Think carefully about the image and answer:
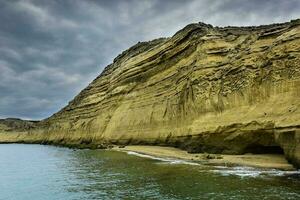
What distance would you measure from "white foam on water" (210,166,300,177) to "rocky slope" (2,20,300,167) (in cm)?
119

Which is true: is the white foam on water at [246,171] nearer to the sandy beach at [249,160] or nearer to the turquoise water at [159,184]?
the turquoise water at [159,184]

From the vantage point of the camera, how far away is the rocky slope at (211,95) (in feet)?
93.0

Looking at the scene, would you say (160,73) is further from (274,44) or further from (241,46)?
(274,44)

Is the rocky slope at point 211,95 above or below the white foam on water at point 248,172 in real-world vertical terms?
above

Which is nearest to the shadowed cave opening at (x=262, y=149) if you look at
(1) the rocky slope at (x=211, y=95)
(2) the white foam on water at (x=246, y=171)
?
(1) the rocky slope at (x=211, y=95)

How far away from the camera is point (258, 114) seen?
29.2 m

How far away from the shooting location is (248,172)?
24.5 m

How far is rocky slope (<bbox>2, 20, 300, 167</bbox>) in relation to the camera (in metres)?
28.4

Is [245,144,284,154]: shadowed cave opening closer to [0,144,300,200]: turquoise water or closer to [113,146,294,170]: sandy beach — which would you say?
[113,146,294,170]: sandy beach

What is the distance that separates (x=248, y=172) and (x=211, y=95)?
13.5m

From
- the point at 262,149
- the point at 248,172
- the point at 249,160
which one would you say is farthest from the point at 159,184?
the point at 262,149

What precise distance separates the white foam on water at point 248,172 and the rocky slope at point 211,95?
119 centimetres

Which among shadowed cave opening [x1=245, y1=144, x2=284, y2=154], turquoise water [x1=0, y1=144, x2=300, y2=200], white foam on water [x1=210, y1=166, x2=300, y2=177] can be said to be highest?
shadowed cave opening [x1=245, y1=144, x2=284, y2=154]

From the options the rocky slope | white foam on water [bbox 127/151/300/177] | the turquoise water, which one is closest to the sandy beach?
white foam on water [bbox 127/151/300/177]
